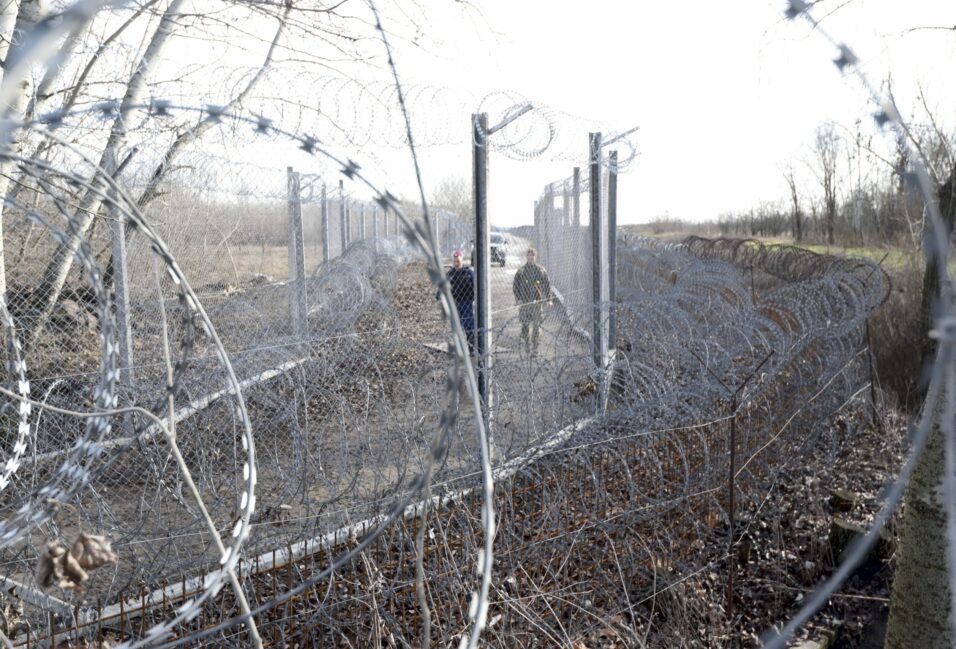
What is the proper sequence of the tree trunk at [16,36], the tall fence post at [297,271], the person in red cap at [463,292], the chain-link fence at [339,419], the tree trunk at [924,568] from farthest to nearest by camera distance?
1. the person in red cap at [463,292]
2. the tall fence post at [297,271]
3. the tree trunk at [16,36]
4. the tree trunk at [924,568]
5. the chain-link fence at [339,419]

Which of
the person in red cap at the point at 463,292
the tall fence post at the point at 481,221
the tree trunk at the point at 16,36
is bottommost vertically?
the person in red cap at the point at 463,292

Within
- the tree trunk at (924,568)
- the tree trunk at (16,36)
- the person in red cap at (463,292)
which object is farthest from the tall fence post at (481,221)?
the person in red cap at (463,292)

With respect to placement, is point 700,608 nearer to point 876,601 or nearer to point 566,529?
point 566,529

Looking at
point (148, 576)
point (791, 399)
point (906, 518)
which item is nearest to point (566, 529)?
point (906, 518)

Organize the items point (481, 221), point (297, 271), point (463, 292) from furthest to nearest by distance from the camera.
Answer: point (463, 292)
point (297, 271)
point (481, 221)

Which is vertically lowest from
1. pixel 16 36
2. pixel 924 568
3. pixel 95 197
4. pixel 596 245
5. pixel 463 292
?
pixel 924 568

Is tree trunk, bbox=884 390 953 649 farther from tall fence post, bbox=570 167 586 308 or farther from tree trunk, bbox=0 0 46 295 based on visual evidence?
tall fence post, bbox=570 167 586 308

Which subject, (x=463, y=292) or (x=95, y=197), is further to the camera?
(x=463, y=292)

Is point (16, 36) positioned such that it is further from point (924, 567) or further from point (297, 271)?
point (924, 567)

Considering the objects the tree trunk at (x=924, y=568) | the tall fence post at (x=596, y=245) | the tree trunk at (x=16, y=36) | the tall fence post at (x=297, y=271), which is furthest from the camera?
the tall fence post at (x=297, y=271)

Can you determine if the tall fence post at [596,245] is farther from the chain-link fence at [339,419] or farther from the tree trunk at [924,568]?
the tree trunk at [924,568]

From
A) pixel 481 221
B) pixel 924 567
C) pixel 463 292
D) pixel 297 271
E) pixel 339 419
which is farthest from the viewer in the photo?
pixel 463 292

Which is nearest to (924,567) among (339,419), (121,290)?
(339,419)

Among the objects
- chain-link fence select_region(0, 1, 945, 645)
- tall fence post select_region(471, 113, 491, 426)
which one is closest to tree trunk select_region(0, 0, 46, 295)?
chain-link fence select_region(0, 1, 945, 645)
